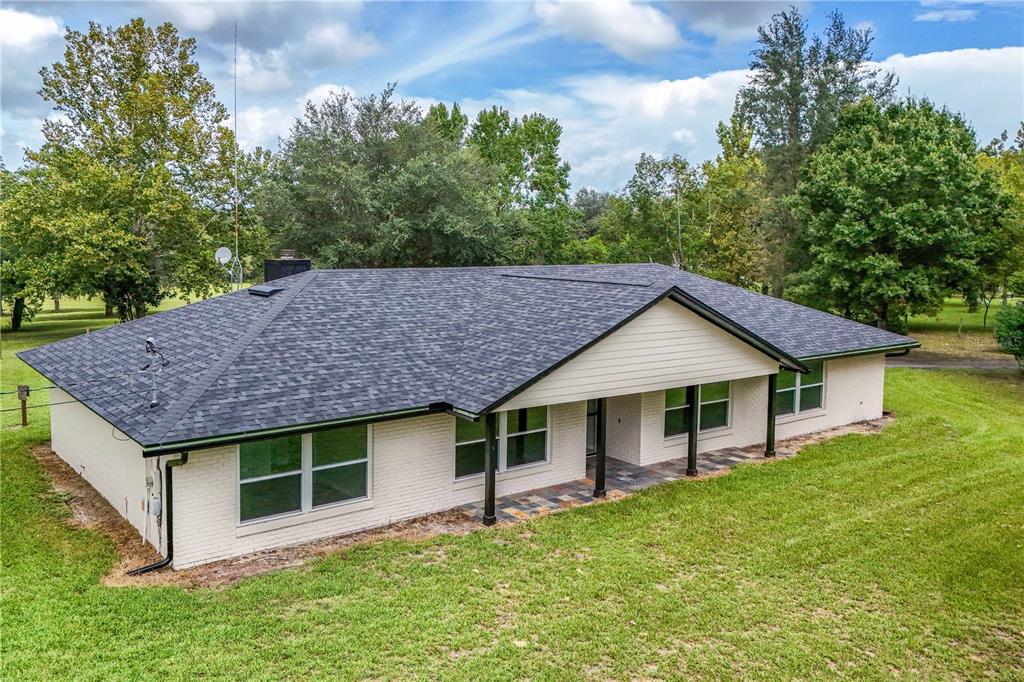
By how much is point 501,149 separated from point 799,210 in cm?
2911

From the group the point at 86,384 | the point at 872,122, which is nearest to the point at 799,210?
the point at 872,122

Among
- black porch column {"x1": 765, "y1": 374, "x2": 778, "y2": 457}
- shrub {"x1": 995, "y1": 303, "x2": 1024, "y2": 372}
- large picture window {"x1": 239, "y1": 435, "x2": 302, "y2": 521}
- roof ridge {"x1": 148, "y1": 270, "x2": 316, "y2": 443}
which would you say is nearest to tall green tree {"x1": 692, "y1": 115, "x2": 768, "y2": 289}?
shrub {"x1": 995, "y1": 303, "x2": 1024, "y2": 372}

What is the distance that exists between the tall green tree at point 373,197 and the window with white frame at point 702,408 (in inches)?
788

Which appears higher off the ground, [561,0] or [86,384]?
[561,0]

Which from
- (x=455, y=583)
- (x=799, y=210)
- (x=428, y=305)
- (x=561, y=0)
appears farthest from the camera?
(x=799, y=210)

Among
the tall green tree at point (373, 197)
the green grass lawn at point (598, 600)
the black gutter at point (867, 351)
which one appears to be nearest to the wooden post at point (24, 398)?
the green grass lawn at point (598, 600)

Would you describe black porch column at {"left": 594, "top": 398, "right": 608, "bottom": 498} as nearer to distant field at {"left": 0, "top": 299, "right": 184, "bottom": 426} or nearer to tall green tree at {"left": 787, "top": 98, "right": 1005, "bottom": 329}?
distant field at {"left": 0, "top": 299, "right": 184, "bottom": 426}

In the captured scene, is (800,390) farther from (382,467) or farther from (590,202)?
(590,202)

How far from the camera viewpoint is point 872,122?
33.9 metres

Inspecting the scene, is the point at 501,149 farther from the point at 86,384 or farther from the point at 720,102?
the point at 86,384

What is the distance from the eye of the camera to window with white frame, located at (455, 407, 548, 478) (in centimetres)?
1267

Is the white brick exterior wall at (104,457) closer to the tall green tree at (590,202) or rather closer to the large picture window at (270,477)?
the large picture window at (270,477)

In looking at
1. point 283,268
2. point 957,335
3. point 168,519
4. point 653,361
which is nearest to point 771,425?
point 653,361

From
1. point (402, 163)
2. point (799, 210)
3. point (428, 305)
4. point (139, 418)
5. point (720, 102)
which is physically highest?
point (720, 102)
